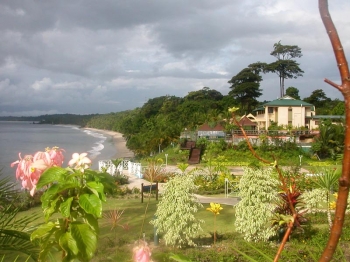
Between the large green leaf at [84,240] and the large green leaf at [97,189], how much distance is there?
0.09m

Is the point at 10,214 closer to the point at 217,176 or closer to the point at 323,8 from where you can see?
the point at 323,8

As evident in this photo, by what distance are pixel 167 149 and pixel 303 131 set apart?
8.66 m

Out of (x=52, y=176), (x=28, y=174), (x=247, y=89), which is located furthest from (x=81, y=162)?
(x=247, y=89)

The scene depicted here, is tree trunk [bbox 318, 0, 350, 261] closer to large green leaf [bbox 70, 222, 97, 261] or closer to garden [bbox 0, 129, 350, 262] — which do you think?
garden [bbox 0, 129, 350, 262]

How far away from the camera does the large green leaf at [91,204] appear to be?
40.5 inches

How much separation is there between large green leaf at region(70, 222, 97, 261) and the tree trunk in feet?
Answer: 2.14

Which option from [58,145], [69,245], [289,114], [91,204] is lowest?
[58,145]

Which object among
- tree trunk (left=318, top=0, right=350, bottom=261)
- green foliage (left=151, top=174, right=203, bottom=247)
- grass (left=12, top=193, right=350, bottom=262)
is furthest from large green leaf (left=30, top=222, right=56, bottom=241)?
green foliage (left=151, top=174, right=203, bottom=247)

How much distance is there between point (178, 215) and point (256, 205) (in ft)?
4.13

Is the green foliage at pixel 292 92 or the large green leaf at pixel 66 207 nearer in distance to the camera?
the large green leaf at pixel 66 207

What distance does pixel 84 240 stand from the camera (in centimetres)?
104

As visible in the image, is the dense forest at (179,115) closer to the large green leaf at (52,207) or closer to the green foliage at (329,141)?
the green foliage at (329,141)

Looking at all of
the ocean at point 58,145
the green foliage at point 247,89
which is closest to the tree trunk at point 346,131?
the ocean at point 58,145

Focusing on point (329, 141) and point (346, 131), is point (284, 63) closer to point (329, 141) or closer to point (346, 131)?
point (329, 141)
